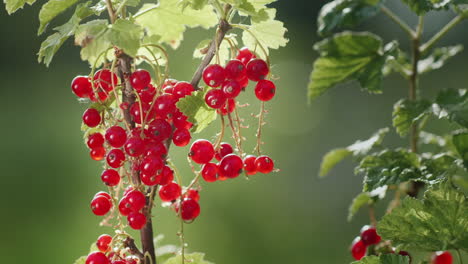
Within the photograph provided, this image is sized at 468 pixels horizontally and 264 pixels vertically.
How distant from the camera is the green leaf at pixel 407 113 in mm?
778

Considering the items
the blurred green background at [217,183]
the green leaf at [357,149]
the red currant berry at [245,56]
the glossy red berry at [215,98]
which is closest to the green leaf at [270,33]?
the red currant berry at [245,56]

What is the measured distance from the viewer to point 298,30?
4.30 meters

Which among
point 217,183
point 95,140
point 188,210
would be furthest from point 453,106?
point 217,183

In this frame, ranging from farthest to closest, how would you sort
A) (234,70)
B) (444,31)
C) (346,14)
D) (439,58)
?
(439,58), (444,31), (234,70), (346,14)

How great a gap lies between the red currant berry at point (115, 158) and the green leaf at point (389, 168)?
1.08 feet

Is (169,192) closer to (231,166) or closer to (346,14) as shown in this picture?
(231,166)

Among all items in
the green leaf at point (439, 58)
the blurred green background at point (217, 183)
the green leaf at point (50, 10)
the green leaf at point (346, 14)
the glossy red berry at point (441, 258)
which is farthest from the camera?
the blurred green background at point (217, 183)

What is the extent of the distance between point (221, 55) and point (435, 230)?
1.35 ft

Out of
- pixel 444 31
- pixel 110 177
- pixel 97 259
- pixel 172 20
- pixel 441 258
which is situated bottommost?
pixel 441 258

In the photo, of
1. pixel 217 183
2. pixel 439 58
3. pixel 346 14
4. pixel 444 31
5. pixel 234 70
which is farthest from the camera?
pixel 217 183

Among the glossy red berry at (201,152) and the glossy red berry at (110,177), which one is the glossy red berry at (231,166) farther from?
the glossy red berry at (110,177)

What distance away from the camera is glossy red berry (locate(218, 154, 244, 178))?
2.54ft

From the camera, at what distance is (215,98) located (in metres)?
0.74

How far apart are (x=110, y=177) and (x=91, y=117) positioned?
3.4 inches
